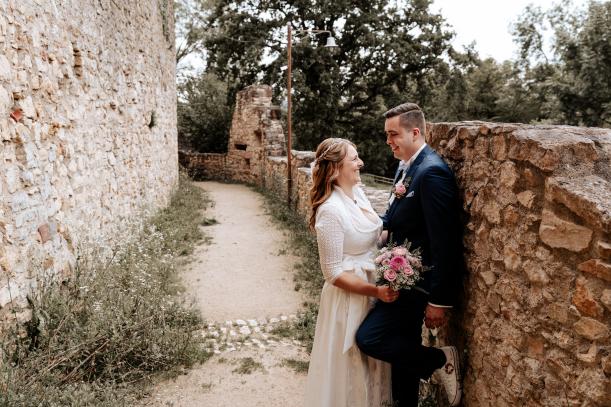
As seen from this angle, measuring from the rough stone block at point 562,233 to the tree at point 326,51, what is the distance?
16.6 metres

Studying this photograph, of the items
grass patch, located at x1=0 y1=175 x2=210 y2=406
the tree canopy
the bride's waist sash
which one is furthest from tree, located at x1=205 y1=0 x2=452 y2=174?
the bride's waist sash

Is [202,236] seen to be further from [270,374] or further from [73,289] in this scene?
[270,374]

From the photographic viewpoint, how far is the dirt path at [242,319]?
3.49 m

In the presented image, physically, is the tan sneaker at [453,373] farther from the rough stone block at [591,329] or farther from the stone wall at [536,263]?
the rough stone block at [591,329]

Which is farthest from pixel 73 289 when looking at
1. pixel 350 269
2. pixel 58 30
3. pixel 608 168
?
pixel 608 168

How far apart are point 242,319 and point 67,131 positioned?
8.85 ft

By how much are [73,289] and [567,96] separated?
1928 centimetres

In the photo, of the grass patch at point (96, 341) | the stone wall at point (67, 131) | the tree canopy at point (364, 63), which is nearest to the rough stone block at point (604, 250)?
the grass patch at point (96, 341)

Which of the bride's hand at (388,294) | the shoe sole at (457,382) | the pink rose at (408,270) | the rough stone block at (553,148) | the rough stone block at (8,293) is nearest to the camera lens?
the rough stone block at (553,148)

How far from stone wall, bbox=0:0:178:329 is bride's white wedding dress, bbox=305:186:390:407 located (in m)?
2.28

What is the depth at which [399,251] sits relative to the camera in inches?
94.3

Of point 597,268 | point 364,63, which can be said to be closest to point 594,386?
point 597,268

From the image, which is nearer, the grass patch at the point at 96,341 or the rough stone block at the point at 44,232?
the grass patch at the point at 96,341

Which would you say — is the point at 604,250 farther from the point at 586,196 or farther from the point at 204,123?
the point at 204,123
